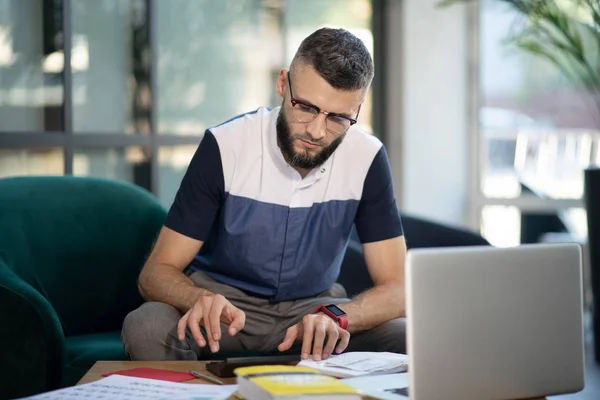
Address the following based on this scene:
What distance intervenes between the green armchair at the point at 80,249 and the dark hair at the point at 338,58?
0.89 meters

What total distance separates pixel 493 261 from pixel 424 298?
150 millimetres

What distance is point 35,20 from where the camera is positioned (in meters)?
3.28

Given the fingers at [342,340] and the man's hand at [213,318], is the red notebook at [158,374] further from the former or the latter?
the fingers at [342,340]

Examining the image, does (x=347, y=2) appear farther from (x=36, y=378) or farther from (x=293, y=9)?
(x=36, y=378)

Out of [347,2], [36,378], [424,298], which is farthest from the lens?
[347,2]

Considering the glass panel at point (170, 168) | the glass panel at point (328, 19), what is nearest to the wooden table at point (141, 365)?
the glass panel at point (170, 168)

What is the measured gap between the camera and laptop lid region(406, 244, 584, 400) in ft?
4.60

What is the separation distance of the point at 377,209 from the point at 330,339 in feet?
2.20

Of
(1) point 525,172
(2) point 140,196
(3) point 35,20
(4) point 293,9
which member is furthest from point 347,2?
(2) point 140,196

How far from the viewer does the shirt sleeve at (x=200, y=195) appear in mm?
2299

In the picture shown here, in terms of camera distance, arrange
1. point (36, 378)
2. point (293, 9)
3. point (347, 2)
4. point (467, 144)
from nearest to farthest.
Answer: point (36, 378)
point (293, 9)
point (347, 2)
point (467, 144)

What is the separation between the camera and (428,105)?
5.04 meters

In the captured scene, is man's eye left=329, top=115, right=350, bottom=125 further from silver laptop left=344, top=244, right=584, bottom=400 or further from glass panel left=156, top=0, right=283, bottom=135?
glass panel left=156, top=0, right=283, bottom=135

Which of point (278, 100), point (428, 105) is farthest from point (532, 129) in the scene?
point (278, 100)
